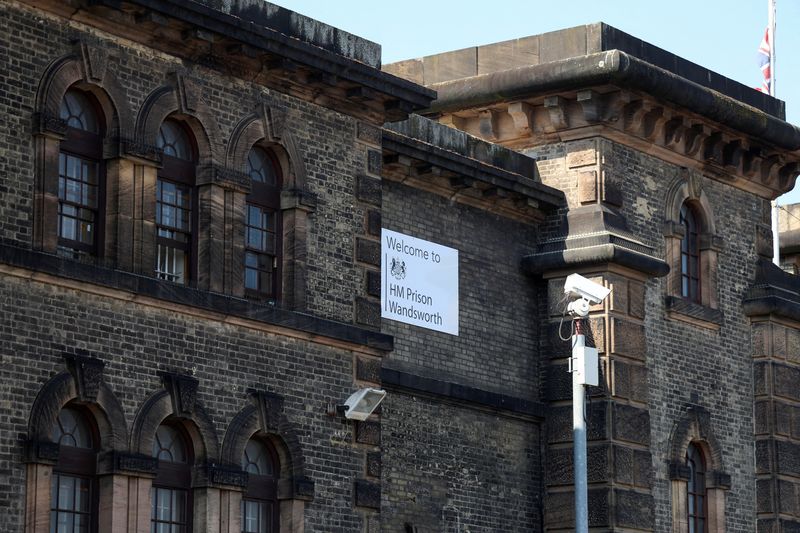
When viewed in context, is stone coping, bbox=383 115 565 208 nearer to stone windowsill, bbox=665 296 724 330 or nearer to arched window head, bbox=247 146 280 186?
stone windowsill, bbox=665 296 724 330

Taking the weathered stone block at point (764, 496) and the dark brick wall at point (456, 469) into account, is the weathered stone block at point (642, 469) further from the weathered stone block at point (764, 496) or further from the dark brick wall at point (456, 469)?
the weathered stone block at point (764, 496)

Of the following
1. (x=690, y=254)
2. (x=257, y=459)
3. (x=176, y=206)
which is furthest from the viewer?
(x=690, y=254)

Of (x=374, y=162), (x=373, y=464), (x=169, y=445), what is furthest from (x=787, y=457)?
(x=169, y=445)

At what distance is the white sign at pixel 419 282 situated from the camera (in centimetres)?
2817

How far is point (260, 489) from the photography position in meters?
24.5

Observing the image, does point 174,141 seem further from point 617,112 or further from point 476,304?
point 617,112

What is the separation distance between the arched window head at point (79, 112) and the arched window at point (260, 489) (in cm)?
430

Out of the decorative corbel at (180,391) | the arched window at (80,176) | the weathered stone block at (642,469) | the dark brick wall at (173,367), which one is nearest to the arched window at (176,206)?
the dark brick wall at (173,367)

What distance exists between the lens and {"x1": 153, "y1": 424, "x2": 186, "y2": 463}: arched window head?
23219 mm

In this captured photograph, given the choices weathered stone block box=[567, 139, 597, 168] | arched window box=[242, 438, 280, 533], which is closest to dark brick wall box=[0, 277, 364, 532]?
arched window box=[242, 438, 280, 533]

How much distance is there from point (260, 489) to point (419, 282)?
5.29 metres

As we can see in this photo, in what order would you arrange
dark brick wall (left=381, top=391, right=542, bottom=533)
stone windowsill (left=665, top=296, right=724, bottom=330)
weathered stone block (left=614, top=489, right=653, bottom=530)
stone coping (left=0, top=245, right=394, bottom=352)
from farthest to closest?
1. stone windowsill (left=665, top=296, right=724, bottom=330)
2. weathered stone block (left=614, top=489, right=653, bottom=530)
3. dark brick wall (left=381, top=391, right=542, bottom=533)
4. stone coping (left=0, top=245, right=394, bottom=352)

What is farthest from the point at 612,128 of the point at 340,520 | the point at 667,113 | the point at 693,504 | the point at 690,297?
the point at 340,520

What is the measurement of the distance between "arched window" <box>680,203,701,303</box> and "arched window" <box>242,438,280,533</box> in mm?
9670
